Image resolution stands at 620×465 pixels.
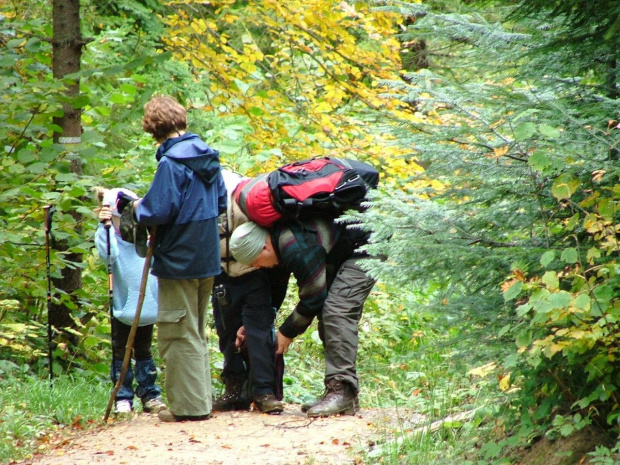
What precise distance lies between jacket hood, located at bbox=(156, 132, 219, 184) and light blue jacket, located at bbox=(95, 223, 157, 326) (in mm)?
913

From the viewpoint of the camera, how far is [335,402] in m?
5.43

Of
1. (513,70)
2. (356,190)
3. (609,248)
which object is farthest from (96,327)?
(609,248)

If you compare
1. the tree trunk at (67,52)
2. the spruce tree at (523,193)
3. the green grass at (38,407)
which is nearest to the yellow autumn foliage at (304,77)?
the tree trunk at (67,52)

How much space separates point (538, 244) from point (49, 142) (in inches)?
165

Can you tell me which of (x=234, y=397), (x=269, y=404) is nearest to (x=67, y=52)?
(x=234, y=397)

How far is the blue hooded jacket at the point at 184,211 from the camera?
203 inches

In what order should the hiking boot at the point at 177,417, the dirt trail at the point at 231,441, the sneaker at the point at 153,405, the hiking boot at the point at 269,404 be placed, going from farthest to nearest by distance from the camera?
the sneaker at the point at 153,405
the hiking boot at the point at 269,404
the hiking boot at the point at 177,417
the dirt trail at the point at 231,441

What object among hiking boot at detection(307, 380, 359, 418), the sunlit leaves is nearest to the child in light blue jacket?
hiking boot at detection(307, 380, 359, 418)

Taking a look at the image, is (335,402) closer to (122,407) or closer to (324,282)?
(324,282)

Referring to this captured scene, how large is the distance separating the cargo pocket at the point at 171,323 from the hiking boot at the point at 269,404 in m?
0.79

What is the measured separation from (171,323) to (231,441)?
983 mm

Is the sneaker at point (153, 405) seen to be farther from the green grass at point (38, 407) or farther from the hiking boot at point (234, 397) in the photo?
the hiking boot at point (234, 397)

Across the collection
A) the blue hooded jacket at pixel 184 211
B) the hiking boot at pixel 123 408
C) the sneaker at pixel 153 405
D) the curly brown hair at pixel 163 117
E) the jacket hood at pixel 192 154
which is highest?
the curly brown hair at pixel 163 117

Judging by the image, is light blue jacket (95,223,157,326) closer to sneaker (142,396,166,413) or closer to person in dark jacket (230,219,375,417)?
sneaker (142,396,166,413)
